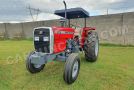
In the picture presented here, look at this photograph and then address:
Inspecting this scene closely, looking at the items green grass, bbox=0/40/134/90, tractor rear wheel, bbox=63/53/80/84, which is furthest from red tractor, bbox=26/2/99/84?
green grass, bbox=0/40/134/90

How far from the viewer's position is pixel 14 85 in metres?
5.85

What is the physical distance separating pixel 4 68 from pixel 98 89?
3302 millimetres

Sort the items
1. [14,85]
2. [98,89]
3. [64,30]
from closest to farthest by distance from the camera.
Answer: [98,89] → [14,85] → [64,30]

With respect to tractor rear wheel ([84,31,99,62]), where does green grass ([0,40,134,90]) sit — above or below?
below

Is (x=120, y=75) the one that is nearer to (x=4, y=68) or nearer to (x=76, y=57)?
(x=76, y=57)

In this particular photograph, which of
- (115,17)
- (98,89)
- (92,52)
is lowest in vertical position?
(98,89)

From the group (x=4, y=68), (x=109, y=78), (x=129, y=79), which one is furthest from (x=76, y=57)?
(x=4, y=68)

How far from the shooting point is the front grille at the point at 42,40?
577cm

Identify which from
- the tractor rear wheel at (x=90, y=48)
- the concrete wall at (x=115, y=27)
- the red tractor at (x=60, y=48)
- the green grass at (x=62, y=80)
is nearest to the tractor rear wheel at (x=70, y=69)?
the red tractor at (x=60, y=48)

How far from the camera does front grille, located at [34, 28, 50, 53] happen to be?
5.77 meters

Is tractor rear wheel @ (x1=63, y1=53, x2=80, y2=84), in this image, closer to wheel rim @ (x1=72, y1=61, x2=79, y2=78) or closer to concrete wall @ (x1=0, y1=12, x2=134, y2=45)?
wheel rim @ (x1=72, y1=61, x2=79, y2=78)

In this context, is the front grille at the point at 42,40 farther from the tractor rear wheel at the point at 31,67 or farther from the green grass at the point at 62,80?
the green grass at the point at 62,80

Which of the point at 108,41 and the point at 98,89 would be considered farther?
the point at 108,41

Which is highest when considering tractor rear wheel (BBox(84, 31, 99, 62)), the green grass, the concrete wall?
the concrete wall
